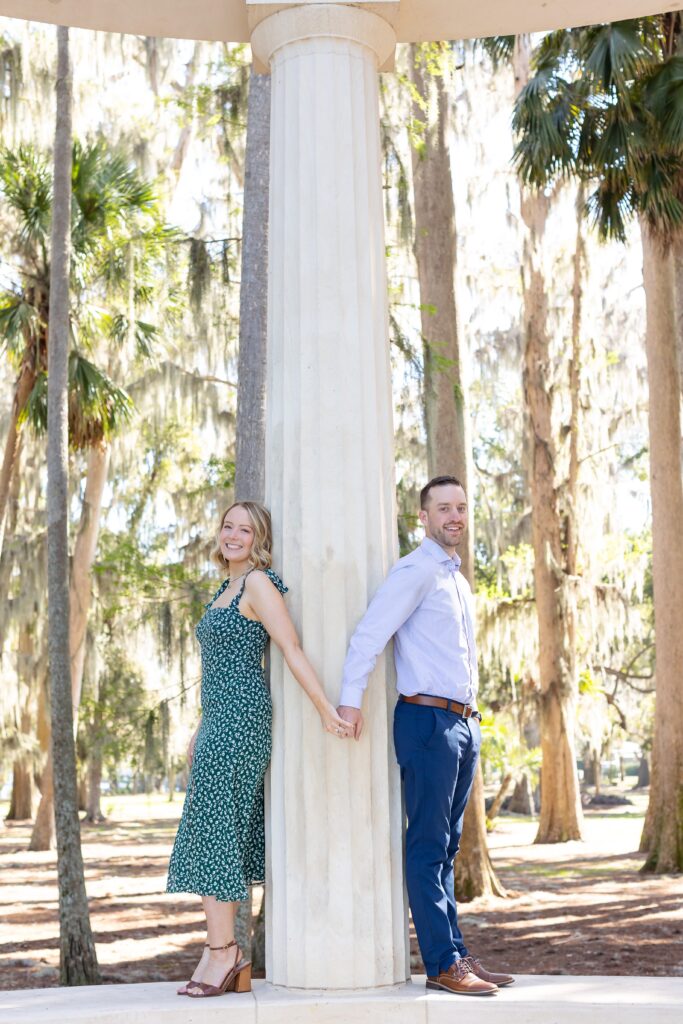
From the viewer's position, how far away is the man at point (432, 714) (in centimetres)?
352

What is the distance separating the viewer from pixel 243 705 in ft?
12.1

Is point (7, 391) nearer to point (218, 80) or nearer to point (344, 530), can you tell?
point (218, 80)

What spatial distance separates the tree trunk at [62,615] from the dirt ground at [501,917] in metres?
0.39

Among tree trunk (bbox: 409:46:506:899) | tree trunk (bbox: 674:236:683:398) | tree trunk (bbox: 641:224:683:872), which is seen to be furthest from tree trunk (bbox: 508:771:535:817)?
tree trunk (bbox: 674:236:683:398)

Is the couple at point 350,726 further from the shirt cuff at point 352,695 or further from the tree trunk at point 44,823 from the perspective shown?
the tree trunk at point 44,823

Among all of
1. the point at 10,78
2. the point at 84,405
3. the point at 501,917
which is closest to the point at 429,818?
the point at 501,917

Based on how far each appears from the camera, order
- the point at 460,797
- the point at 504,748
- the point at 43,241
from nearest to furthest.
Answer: the point at 460,797 → the point at 43,241 → the point at 504,748

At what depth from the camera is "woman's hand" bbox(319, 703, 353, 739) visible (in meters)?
3.49

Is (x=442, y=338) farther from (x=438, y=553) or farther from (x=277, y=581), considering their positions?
(x=277, y=581)

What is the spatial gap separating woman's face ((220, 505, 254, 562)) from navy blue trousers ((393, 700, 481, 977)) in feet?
2.34

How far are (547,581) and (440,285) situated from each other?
5974 mm

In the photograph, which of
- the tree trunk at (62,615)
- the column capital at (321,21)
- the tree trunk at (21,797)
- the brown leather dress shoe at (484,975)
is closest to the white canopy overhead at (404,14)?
the column capital at (321,21)

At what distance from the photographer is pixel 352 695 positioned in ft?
11.5

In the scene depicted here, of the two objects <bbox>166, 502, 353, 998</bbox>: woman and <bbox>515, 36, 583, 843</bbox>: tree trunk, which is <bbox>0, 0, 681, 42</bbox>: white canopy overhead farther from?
<bbox>515, 36, 583, 843</bbox>: tree trunk
